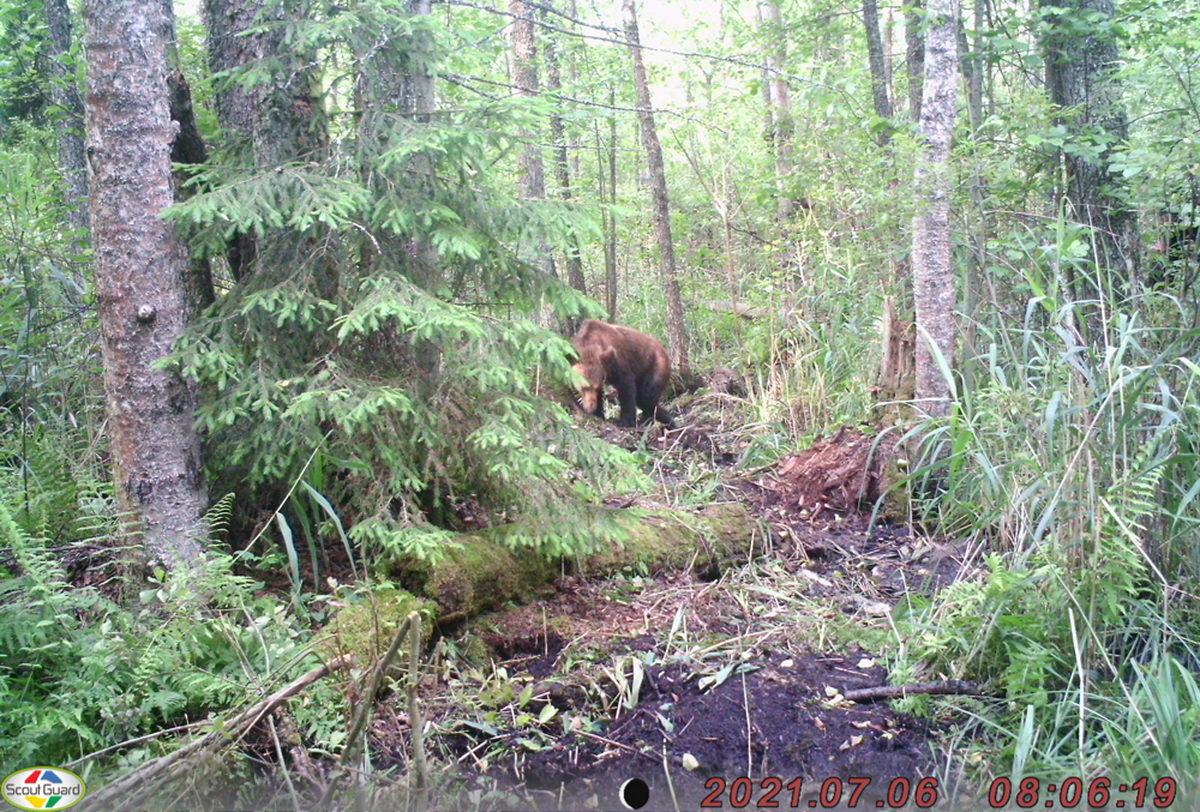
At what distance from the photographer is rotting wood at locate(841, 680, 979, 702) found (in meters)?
3.47

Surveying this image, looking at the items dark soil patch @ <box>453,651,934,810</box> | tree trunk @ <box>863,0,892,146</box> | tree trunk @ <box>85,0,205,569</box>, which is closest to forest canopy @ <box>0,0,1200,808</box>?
tree trunk @ <box>85,0,205,569</box>

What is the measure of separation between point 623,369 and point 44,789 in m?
6.98

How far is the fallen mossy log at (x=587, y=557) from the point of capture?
4078 mm

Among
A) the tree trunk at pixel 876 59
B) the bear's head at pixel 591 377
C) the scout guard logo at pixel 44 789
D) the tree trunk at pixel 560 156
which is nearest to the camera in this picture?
the scout guard logo at pixel 44 789

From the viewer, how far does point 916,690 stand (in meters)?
3.52

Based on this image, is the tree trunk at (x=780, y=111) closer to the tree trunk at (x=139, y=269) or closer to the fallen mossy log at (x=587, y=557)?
the fallen mossy log at (x=587, y=557)

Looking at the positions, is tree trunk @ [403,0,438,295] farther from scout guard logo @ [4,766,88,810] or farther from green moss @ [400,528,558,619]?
scout guard logo @ [4,766,88,810]

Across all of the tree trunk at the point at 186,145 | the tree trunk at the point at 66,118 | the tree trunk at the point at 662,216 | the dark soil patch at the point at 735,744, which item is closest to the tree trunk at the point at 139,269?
the tree trunk at the point at 186,145

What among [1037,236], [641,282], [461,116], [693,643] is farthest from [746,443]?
[641,282]

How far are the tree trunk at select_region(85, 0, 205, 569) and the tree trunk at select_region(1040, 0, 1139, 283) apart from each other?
589 cm

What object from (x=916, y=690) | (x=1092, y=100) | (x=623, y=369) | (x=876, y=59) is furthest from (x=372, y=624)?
(x=876, y=59)

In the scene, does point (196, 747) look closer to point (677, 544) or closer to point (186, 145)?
point (677, 544)

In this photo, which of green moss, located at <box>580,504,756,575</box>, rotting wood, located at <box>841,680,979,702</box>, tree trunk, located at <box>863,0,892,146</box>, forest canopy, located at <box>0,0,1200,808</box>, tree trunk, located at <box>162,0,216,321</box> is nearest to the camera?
forest canopy, located at <box>0,0,1200,808</box>

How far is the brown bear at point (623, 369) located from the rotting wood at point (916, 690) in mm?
5622
